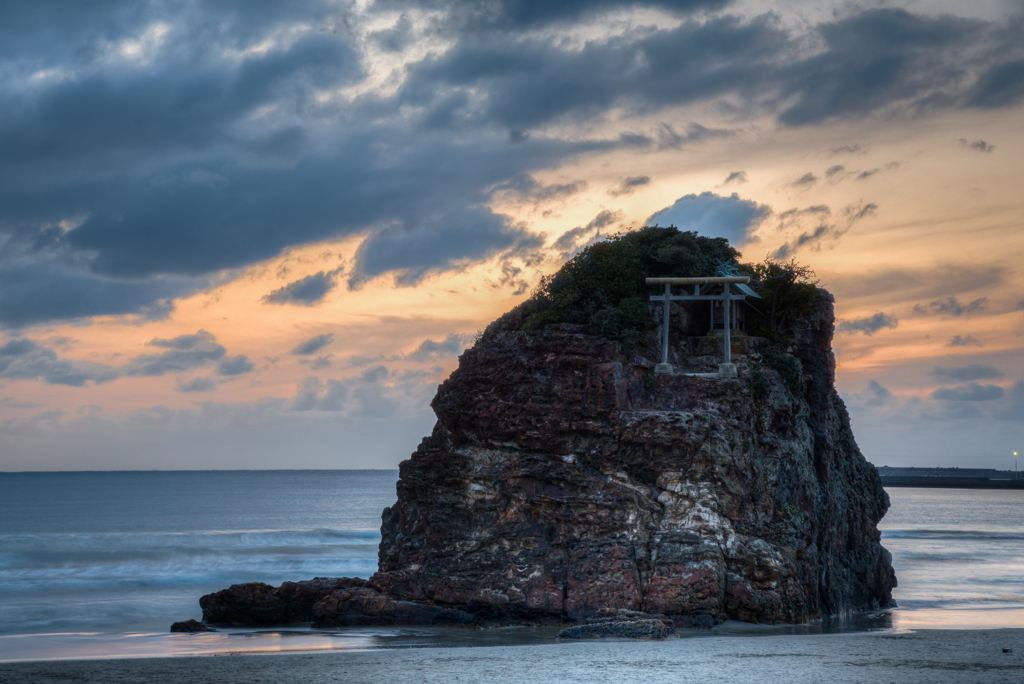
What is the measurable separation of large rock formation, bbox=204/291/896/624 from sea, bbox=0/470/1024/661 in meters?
1.20

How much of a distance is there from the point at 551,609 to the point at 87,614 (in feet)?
62.5

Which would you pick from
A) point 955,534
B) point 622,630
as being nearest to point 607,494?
point 622,630

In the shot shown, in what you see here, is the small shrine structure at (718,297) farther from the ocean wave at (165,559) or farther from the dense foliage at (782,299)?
the ocean wave at (165,559)

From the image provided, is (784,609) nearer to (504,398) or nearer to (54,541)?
(504,398)

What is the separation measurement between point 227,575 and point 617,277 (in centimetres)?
2747

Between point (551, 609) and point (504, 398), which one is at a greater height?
point (504, 398)

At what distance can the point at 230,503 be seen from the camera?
110812mm

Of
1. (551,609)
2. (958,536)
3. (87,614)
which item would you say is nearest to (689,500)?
(551,609)

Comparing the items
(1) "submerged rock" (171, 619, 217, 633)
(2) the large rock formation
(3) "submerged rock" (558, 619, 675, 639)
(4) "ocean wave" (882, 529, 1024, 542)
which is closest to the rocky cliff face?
(2) the large rock formation

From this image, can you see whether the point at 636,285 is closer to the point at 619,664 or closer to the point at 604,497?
the point at 604,497

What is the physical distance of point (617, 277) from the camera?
2583 centimetres

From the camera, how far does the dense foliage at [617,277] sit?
969 inches

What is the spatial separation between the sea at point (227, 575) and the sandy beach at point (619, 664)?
2.81 metres

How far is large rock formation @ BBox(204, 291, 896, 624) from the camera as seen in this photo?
67.9 feet
